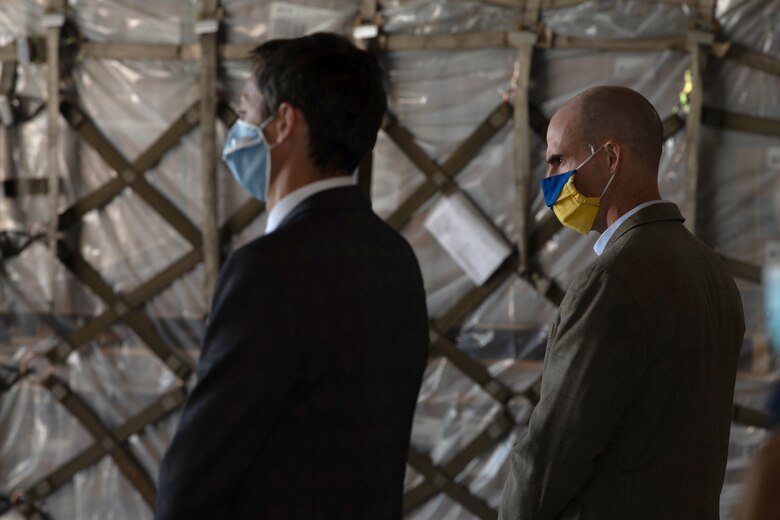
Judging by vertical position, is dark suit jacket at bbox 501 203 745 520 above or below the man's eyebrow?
below

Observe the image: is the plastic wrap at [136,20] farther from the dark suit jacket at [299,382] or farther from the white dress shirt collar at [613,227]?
the dark suit jacket at [299,382]

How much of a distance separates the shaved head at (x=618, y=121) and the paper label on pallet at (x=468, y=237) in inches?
49.5

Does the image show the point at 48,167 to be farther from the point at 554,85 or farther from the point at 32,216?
the point at 554,85

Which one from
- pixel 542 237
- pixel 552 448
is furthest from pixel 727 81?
pixel 552 448

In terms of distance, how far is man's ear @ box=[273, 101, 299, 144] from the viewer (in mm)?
1282

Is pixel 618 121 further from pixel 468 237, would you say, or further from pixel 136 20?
pixel 136 20

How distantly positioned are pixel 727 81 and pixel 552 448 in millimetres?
1639

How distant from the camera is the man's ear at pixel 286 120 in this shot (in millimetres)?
1282

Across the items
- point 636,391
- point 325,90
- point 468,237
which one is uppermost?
point 325,90

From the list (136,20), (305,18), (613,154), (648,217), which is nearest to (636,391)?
(648,217)

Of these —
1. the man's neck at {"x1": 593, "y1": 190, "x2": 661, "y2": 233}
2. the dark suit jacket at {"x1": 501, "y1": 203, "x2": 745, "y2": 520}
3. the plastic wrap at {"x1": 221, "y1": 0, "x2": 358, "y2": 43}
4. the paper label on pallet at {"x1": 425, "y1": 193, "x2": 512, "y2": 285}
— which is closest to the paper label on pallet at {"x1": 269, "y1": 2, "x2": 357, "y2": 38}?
the plastic wrap at {"x1": 221, "y1": 0, "x2": 358, "y2": 43}

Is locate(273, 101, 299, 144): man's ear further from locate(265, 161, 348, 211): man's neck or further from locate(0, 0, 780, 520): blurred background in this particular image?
locate(0, 0, 780, 520): blurred background

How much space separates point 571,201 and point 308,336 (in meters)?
0.66

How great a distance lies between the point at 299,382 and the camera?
1182mm
